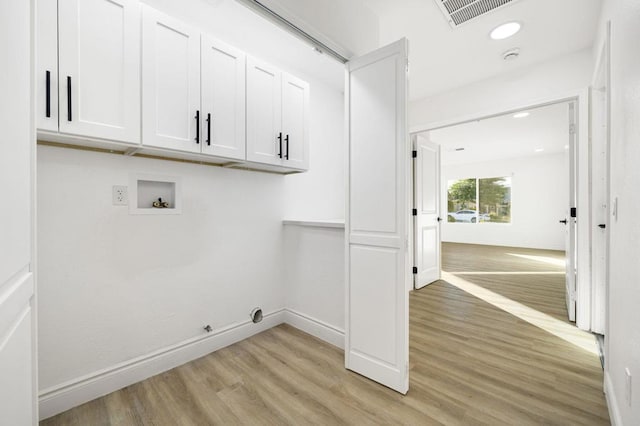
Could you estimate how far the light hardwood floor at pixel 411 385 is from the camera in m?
1.50

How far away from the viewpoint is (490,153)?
291 inches

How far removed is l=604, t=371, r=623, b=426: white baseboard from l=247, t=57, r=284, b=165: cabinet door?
8.34 ft

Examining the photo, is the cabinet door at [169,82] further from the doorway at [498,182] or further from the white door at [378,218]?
the doorway at [498,182]

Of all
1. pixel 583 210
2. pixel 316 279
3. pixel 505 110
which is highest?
pixel 505 110

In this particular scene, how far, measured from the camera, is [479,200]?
8.87 meters

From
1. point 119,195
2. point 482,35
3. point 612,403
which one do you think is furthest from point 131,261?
point 482,35

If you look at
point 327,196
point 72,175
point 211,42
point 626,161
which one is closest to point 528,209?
point 327,196

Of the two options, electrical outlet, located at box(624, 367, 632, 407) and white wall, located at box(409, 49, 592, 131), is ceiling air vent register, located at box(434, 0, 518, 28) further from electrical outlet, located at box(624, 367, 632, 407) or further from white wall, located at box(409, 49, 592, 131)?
electrical outlet, located at box(624, 367, 632, 407)

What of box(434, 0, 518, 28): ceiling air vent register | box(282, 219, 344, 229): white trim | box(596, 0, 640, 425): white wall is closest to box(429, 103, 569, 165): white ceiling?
box(434, 0, 518, 28): ceiling air vent register

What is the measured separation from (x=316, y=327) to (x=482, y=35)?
3.07 metres

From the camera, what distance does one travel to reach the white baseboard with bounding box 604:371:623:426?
132cm

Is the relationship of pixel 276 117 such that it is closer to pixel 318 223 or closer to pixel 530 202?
pixel 318 223

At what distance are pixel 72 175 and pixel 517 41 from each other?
3720 millimetres

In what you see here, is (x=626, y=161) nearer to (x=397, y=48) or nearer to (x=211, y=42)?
(x=397, y=48)
